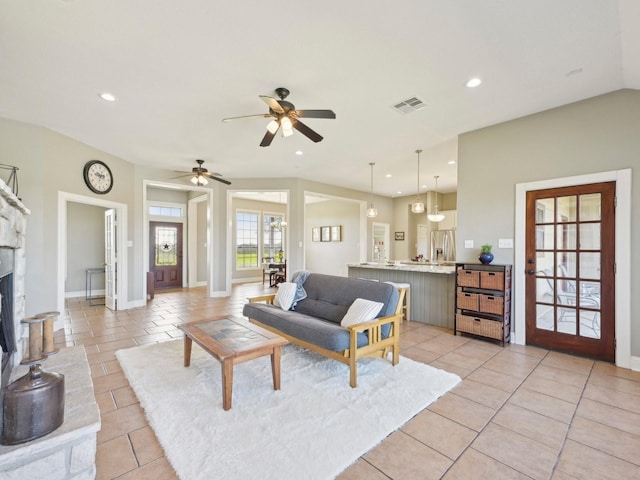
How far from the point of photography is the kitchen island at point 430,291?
180 inches

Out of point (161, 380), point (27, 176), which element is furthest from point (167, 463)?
point (27, 176)

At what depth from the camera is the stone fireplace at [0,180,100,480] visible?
4.52 feet

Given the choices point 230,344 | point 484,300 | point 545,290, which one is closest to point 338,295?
point 230,344

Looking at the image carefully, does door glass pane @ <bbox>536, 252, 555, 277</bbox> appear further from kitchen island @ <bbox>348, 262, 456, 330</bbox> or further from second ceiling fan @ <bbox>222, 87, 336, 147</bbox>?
second ceiling fan @ <bbox>222, 87, 336, 147</bbox>

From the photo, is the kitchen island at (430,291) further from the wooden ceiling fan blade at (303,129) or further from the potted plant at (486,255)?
the wooden ceiling fan blade at (303,129)

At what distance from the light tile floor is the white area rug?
11 centimetres

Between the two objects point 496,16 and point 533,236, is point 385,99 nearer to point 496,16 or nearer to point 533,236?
point 496,16

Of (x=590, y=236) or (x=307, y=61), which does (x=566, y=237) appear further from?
(x=307, y=61)

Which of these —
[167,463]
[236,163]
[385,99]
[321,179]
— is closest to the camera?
[167,463]

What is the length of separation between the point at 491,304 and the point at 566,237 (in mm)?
1172

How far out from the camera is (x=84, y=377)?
6.69 feet

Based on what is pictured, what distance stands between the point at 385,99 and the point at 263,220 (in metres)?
7.41

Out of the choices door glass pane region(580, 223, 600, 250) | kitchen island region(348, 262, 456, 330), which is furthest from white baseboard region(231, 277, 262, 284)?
door glass pane region(580, 223, 600, 250)

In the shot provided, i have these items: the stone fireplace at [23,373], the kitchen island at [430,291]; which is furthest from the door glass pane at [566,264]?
the stone fireplace at [23,373]
